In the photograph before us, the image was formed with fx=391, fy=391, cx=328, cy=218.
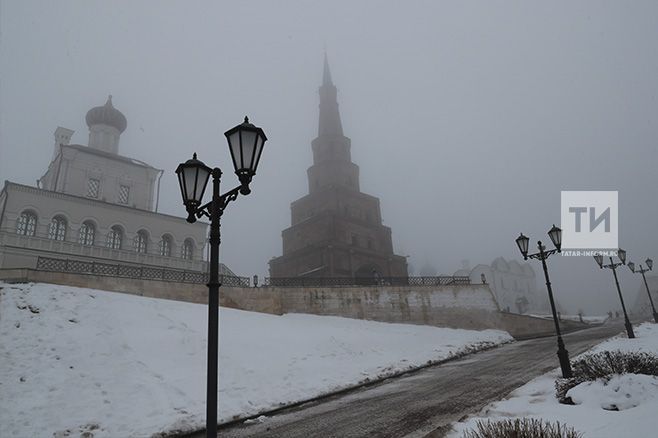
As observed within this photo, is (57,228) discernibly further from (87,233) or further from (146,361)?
(146,361)

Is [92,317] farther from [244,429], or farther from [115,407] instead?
[244,429]

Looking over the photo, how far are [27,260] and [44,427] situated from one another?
21.4 m

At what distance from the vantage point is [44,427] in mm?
8609

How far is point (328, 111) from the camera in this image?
163 feet

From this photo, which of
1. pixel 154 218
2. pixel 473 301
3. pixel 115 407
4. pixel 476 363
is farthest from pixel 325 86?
pixel 115 407

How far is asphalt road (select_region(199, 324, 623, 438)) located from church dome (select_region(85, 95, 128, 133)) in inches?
1517

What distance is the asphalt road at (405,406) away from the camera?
27.7 ft

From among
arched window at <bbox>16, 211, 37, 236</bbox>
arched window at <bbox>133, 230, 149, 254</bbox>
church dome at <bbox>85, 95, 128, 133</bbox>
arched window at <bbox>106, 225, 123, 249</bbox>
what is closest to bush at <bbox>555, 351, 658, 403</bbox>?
arched window at <bbox>133, 230, 149, 254</bbox>

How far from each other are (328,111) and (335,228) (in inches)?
744

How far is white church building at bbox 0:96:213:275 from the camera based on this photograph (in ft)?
85.9

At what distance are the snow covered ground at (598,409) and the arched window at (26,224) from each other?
99.4ft

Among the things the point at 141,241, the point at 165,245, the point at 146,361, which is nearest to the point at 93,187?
the point at 141,241

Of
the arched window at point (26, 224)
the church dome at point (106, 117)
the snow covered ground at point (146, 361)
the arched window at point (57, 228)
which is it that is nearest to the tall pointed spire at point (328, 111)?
the church dome at point (106, 117)

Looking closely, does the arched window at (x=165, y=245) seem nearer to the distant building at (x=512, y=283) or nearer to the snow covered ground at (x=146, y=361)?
the snow covered ground at (x=146, y=361)
